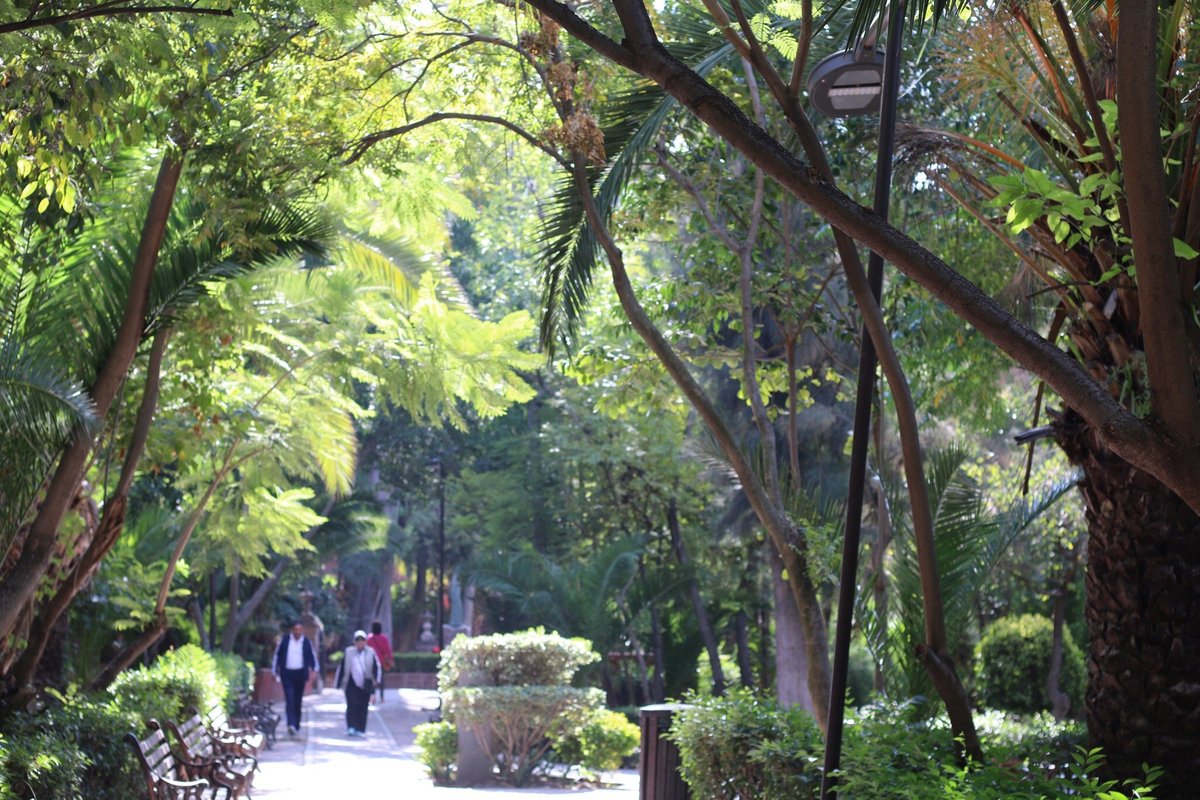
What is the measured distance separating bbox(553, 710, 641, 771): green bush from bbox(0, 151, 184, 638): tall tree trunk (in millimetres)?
8261

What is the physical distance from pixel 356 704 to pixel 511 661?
20.1 ft

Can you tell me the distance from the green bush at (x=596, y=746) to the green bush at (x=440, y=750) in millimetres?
1308

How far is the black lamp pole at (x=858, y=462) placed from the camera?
19.0ft

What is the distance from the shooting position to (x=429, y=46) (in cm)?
854

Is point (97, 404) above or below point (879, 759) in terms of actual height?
above

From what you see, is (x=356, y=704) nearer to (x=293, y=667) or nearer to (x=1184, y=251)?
(x=293, y=667)

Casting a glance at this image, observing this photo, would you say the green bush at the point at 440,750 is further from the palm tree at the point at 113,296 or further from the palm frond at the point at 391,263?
the palm tree at the point at 113,296

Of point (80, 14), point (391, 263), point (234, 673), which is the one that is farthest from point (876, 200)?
point (234, 673)

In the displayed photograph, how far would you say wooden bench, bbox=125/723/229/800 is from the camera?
8.84 m

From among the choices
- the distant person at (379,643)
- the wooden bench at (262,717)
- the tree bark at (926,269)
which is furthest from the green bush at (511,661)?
the tree bark at (926,269)

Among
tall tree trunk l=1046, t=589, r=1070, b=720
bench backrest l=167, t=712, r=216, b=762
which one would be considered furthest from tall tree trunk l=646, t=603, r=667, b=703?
bench backrest l=167, t=712, r=216, b=762

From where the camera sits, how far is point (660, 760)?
9211 mm

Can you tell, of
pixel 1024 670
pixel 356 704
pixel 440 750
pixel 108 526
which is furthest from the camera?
pixel 356 704

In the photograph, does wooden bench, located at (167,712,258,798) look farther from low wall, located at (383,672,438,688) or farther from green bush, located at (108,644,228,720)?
low wall, located at (383,672,438,688)
